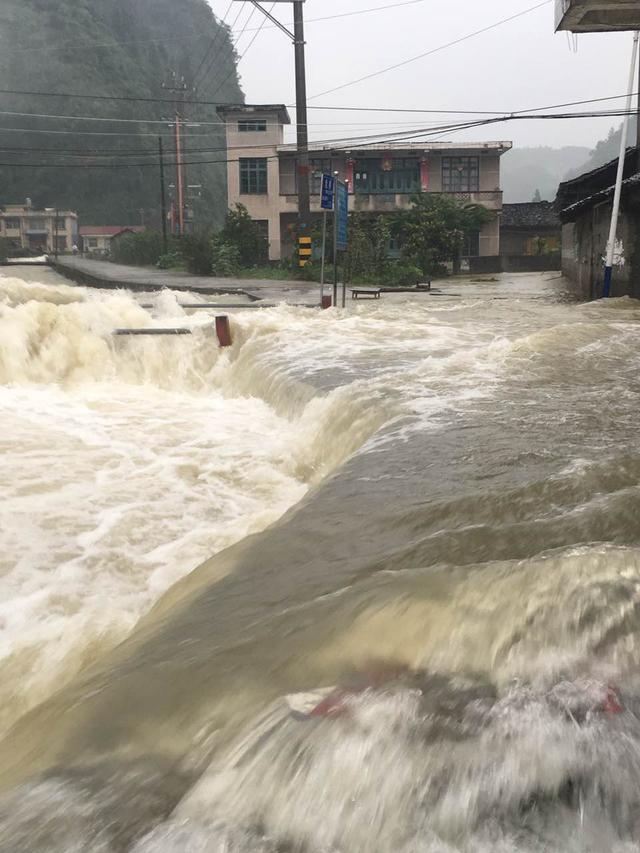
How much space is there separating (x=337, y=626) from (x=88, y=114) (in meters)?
72.3

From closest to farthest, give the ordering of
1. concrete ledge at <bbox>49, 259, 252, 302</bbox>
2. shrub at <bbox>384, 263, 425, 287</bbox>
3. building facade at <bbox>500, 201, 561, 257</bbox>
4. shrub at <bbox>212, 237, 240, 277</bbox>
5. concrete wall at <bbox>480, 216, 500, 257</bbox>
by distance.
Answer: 1. concrete ledge at <bbox>49, 259, 252, 302</bbox>
2. shrub at <bbox>384, 263, 425, 287</bbox>
3. shrub at <bbox>212, 237, 240, 277</bbox>
4. concrete wall at <bbox>480, 216, 500, 257</bbox>
5. building facade at <bbox>500, 201, 561, 257</bbox>

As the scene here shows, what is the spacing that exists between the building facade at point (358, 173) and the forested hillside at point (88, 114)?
100 feet

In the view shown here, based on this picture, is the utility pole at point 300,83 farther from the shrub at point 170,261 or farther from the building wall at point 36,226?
the building wall at point 36,226

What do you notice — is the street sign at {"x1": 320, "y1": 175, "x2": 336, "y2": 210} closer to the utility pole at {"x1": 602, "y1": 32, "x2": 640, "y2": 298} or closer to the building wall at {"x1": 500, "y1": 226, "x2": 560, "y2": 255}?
the utility pole at {"x1": 602, "y1": 32, "x2": 640, "y2": 298}

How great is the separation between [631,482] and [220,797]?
101 inches

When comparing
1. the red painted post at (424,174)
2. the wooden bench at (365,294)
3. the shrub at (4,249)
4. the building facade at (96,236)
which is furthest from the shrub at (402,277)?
the building facade at (96,236)

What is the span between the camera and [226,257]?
28.6 meters

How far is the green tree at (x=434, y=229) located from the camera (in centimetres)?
2711

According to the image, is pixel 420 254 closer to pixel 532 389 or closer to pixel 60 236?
pixel 532 389

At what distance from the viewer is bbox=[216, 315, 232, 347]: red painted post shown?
9.91m

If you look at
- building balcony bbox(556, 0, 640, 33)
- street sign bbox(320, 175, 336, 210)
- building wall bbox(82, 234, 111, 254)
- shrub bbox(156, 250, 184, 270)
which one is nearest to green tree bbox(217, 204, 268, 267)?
shrub bbox(156, 250, 184, 270)

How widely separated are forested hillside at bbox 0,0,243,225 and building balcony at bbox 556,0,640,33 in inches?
2209

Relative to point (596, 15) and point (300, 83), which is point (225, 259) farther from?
point (596, 15)

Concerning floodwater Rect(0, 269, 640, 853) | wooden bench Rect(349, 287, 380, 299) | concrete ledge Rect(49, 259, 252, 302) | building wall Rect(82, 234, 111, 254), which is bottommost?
floodwater Rect(0, 269, 640, 853)
